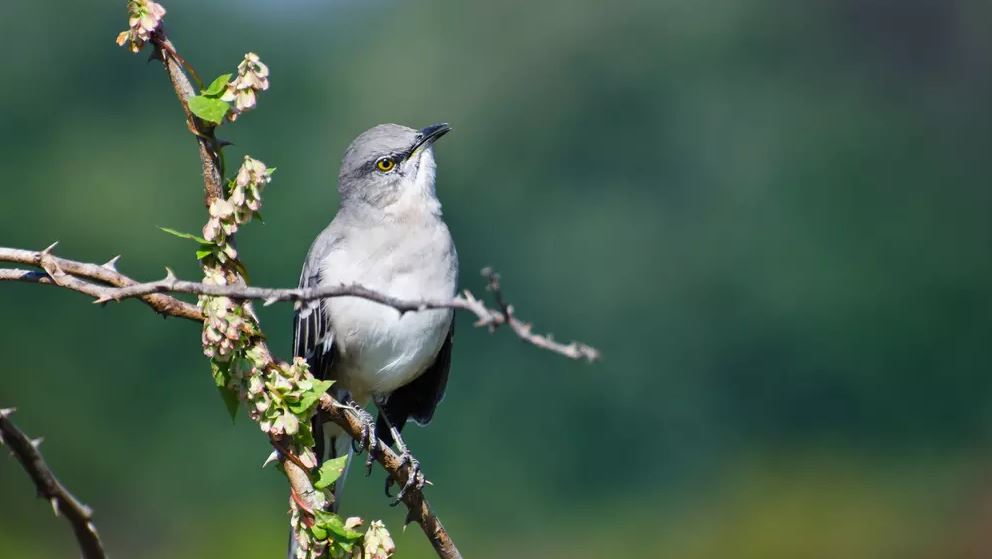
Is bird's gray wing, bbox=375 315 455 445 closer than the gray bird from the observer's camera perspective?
No

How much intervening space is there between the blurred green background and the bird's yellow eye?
7894 millimetres

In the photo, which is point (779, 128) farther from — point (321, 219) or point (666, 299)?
point (321, 219)

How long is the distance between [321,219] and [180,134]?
623cm

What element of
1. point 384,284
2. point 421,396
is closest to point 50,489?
point 384,284

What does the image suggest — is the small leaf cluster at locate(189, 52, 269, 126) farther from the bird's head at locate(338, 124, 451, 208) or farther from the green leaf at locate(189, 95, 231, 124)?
the bird's head at locate(338, 124, 451, 208)

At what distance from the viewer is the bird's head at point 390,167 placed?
236 inches

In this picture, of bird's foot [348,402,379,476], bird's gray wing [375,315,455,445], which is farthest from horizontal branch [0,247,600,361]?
bird's gray wing [375,315,455,445]

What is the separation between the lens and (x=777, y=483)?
20.4 meters

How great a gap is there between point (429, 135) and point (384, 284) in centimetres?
83

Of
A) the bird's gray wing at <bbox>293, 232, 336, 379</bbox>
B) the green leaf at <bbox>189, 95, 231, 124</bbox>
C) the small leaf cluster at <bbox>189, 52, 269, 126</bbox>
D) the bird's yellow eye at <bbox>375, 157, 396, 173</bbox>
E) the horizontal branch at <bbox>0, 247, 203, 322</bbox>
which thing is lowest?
the horizontal branch at <bbox>0, 247, 203, 322</bbox>

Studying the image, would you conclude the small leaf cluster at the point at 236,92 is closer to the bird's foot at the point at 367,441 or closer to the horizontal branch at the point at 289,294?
the horizontal branch at the point at 289,294

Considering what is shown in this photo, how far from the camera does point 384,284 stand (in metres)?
5.55

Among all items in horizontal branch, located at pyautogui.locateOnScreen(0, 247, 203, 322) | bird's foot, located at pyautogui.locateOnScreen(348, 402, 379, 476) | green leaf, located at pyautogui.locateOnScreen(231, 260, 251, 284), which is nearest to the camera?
horizontal branch, located at pyautogui.locateOnScreen(0, 247, 203, 322)

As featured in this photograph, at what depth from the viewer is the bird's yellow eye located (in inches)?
239
